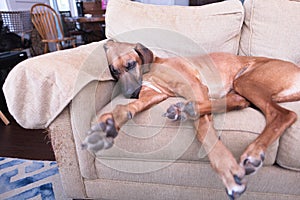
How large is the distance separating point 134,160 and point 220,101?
46cm

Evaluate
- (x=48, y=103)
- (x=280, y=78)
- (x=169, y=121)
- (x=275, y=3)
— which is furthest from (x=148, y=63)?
(x=275, y=3)

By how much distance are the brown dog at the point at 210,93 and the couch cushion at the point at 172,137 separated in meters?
0.04

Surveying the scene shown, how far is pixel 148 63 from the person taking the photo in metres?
1.28

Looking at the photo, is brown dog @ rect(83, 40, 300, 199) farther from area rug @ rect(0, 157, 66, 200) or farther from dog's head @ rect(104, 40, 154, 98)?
area rug @ rect(0, 157, 66, 200)

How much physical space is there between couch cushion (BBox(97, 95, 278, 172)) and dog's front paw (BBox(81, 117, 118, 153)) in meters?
0.13

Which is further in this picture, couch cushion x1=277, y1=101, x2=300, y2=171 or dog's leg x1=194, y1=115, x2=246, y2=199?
couch cushion x1=277, y1=101, x2=300, y2=171

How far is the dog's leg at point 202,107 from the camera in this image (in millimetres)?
958

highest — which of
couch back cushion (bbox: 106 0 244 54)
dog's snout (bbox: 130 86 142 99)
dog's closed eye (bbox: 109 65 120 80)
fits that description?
couch back cushion (bbox: 106 0 244 54)

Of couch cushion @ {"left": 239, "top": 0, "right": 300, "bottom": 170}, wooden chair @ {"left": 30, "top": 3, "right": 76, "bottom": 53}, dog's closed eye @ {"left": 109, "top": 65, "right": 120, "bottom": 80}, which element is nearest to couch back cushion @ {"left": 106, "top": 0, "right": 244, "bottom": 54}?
couch cushion @ {"left": 239, "top": 0, "right": 300, "bottom": 170}

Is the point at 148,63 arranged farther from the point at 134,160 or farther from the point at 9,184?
the point at 9,184

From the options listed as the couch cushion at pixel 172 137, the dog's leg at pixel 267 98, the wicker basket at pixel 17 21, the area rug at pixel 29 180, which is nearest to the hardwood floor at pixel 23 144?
the area rug at pixel 29 180

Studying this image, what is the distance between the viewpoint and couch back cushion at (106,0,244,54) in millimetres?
1529

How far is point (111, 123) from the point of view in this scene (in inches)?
34.6

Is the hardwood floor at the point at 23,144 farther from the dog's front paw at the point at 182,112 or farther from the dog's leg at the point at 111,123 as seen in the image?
the dog's front paw at the point at 182,112
